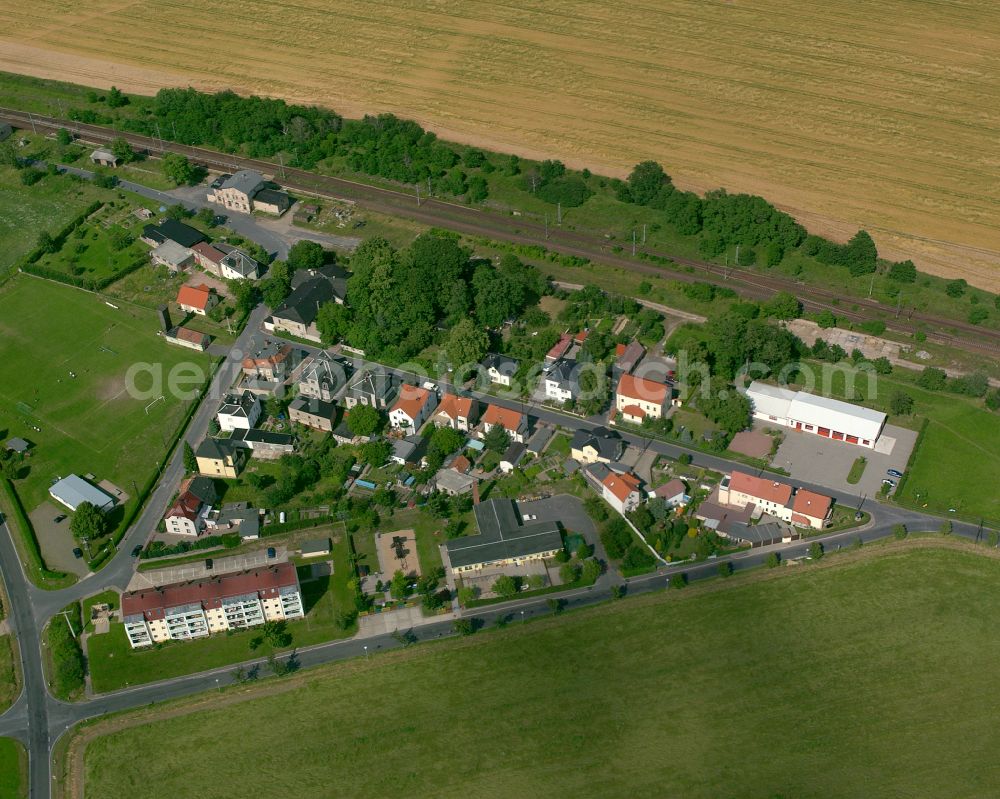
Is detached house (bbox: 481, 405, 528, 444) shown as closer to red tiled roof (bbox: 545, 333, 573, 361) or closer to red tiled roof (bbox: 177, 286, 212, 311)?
red tiled roof (bbox: 545, 333, 573, 361)

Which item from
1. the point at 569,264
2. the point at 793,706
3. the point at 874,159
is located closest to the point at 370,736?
the point at 793,706

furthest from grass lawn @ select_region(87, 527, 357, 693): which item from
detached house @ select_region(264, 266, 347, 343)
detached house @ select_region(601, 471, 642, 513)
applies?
detached house @ select_region(264, 266, 347, 343)

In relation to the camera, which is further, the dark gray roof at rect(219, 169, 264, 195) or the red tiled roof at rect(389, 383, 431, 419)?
the dark gray roof at rect(219, 169, 264, 195)

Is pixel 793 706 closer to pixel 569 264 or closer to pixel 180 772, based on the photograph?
pixel 180 772

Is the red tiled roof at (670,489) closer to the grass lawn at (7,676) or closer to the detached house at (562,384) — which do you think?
the detached house at (562,384)

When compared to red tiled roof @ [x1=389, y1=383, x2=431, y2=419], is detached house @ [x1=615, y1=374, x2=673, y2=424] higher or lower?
higher

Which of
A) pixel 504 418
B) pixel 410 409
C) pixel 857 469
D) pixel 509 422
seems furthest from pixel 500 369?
pixel 857 469
